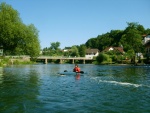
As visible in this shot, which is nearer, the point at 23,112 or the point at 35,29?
the point at 23,112

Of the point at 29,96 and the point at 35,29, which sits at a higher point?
the point at 35,29

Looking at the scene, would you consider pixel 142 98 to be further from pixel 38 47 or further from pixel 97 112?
pixel 38 47

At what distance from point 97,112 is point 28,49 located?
51083 millimetres

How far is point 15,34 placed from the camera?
60.5m

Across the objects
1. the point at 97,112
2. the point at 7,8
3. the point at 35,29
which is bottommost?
the point at 97,112

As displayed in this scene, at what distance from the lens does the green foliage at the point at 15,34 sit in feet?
196

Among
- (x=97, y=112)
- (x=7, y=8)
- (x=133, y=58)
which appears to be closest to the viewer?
(x=97, y=112)

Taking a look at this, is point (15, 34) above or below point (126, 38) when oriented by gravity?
below

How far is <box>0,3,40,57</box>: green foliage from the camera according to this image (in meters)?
59.7

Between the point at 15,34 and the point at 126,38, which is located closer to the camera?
the point at 15,34

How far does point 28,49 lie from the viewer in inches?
2515

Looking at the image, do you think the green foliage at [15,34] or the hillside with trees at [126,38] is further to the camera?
the hillside with trees at [126,38]

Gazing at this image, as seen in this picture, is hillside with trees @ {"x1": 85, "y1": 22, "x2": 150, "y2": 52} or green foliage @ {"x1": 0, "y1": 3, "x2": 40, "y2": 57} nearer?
green foliage @ {"x1": 0, "y1": 3, "x2": 40, "y2": 57}

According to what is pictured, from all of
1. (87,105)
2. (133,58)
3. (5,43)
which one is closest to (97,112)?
(87,105)
